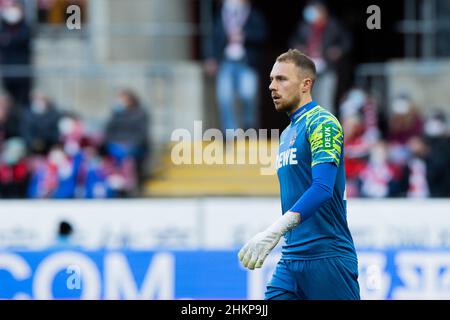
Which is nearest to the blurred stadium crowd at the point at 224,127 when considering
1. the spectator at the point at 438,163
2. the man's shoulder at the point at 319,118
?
the spectator at the point at 438,163

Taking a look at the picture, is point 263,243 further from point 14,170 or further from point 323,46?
point 14,170

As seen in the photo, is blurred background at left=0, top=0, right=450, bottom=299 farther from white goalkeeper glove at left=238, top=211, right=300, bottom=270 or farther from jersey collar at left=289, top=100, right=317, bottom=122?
white goalkeeper glove at left=238, top=211, right=300, bottom=270

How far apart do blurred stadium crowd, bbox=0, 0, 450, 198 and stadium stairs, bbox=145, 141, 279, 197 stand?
1.69 ft

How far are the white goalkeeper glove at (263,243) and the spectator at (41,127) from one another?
9.28 m

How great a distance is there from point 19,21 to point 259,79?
14.5 feet

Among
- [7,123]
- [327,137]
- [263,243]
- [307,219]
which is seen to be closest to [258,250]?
[263,243]

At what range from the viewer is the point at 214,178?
53.3 ft

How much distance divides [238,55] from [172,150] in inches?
65.0

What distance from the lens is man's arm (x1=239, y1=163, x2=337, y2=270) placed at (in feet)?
20.9
